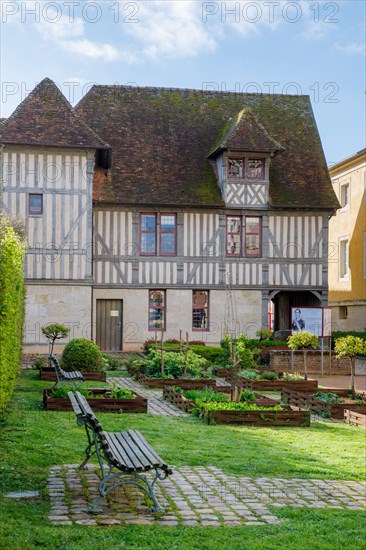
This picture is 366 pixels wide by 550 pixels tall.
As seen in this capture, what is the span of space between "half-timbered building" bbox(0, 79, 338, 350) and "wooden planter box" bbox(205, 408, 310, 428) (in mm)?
13916

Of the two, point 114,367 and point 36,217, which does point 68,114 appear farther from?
point 114,367

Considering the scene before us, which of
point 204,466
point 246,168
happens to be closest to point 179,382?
point 204,466

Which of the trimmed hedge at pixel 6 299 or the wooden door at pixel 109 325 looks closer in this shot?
the trimmed hedge at pixel 6 299

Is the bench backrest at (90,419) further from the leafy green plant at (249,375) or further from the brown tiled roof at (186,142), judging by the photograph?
the brown tiled roof at (186,142)

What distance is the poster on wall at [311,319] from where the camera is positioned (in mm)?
25750

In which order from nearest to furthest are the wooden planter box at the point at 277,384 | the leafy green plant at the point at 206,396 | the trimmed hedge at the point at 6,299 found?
the trimmed hedge at the point at 6,299
the leafy green plant at the point at 206,396
the wooden planter box at the point at 277,384

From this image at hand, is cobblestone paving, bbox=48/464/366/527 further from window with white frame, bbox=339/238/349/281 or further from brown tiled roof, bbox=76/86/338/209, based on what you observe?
window with white frame, bbox=339/238/349/281

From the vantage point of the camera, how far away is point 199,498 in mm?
7863

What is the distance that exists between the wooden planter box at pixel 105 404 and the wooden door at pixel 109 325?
14.2 metres

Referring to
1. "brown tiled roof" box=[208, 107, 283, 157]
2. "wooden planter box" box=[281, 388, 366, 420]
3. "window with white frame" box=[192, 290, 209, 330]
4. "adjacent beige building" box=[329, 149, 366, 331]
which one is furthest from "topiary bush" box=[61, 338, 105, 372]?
"adjacent beige building" box=[329, 149, 366, 331]

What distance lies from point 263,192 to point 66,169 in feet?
23.8

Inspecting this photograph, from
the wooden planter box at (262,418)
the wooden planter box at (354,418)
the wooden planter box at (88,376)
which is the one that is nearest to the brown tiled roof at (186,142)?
the wooden planter box at (88,376)

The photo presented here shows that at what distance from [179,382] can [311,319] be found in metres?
8.71

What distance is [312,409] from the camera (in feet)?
51.9
